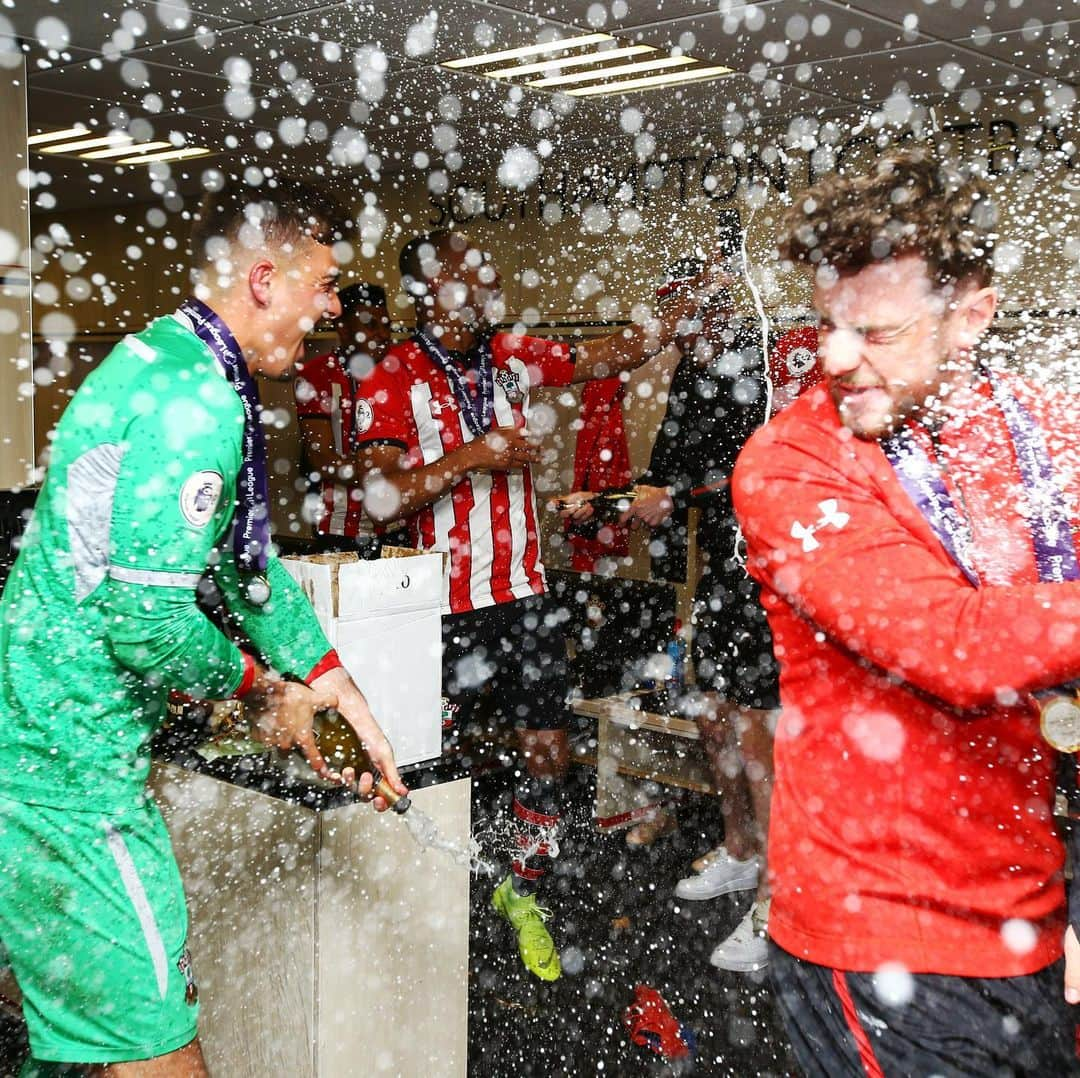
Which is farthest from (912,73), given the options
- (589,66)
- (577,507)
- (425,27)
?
(577,507)

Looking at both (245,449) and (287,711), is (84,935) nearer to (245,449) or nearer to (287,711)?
(287,711)

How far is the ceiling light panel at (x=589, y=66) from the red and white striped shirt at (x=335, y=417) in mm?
1175

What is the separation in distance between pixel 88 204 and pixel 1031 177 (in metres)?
5.51

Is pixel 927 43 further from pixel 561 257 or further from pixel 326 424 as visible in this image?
pixel 326 424

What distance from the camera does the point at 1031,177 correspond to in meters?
3.88

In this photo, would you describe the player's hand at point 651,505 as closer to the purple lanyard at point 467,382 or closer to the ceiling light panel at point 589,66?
the purple lanyard at point 467,382

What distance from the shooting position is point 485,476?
3221 millimetres

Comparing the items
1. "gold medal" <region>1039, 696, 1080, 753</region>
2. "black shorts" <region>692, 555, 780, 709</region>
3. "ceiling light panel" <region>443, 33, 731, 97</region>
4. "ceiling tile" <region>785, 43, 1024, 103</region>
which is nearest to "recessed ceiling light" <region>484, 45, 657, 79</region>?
"ceiling light panel" <region>443, 33, 731, 97</region>

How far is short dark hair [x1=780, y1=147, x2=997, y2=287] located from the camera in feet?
3.60

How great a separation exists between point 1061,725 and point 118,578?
0.99m

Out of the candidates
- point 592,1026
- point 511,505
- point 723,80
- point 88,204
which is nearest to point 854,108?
point 723,80

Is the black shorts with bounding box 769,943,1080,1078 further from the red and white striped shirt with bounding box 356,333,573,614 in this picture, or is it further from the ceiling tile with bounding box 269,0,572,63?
the ceiling tile with bounding box 269,0,572,63

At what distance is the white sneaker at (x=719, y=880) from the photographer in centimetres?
320

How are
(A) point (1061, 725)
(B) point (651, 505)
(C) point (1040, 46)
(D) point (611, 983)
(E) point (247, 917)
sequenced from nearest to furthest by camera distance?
(A) point (1061, 725)
(E) point (247, 917)
(D) point (611, 983)
(B) point (651, 505)
(C) point (1040, 46)
